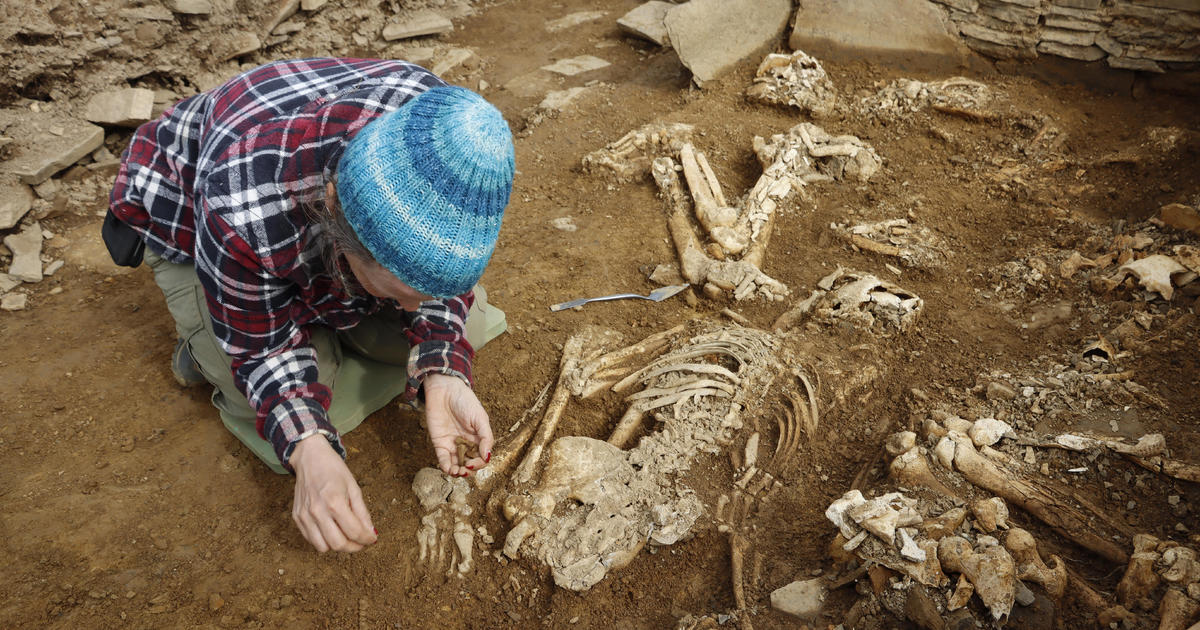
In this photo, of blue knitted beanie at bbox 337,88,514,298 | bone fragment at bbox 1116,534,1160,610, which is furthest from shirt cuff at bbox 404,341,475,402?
bone fragment at bbox 1116,534,1160,610

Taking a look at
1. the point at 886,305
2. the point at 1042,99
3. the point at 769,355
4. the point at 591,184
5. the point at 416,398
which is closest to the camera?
the point at 416,398

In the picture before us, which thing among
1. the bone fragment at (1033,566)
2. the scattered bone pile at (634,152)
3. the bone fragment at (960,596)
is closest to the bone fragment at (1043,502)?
the bone fragment at (1033,566)

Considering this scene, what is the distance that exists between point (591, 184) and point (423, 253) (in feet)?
9.00

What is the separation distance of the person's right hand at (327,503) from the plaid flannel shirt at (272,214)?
0.25 ft

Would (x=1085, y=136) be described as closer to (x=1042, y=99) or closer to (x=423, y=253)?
(x=1042, y=99)

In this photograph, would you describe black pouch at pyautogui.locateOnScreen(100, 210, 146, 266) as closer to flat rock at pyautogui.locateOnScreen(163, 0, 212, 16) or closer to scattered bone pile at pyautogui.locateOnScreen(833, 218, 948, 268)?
flat rock at pyautogui.locateOnScreen(163, 0, 212, 16)

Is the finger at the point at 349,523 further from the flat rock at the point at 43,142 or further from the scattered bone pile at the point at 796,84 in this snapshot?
the scattered bone pile at the point at 796,84

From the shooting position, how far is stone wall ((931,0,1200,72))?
14.0 ft

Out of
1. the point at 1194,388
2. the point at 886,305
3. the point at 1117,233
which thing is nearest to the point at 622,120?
the point at 886,305

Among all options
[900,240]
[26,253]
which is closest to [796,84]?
[900,240]

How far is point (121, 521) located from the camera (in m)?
2.41

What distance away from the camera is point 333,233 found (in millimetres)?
1682

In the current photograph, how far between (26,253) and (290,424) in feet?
8.95

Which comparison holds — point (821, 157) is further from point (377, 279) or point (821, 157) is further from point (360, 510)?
point (360, 510)
